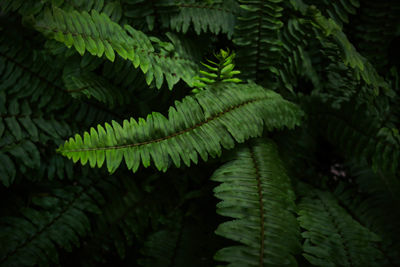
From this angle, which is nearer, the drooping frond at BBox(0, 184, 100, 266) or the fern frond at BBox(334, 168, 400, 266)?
the drooping frond at BBox(0, 184, 100, 266)

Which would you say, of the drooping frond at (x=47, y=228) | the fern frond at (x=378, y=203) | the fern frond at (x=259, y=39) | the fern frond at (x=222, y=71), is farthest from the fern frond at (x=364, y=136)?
the drooping frond at (x=47, y=228)

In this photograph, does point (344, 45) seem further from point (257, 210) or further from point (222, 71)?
point (257, 210)

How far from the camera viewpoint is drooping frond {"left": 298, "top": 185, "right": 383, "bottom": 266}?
128 centimetres

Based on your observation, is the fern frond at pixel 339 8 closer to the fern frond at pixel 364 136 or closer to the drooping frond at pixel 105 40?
the fern frond at pixel 364 136

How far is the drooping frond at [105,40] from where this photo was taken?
4.15 ft

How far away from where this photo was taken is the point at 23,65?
1.70 m

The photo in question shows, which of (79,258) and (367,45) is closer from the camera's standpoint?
(79,258)

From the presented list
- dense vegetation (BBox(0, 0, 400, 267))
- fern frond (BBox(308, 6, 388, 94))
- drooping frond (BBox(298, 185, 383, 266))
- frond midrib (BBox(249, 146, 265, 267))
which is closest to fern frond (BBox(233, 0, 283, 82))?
dense vegetation (BBox(0, 0, 400, 267))

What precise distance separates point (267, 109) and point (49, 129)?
3.85ft

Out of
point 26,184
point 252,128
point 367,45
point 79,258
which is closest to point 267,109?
point 252,128

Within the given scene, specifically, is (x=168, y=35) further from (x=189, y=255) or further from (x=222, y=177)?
(x=189, y=255)

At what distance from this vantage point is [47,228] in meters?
1.53

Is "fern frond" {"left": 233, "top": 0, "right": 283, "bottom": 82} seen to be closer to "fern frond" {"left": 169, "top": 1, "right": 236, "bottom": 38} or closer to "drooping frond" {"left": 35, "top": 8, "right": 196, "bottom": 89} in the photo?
"fern frond" {"left": 169, "top": 1, "right": 236, "bottom": 38}

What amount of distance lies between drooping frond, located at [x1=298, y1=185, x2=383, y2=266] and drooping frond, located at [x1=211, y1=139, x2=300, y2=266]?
0.15 m
